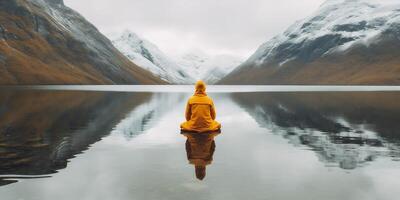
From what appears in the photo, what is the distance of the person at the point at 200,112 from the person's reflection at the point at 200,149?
0.45m

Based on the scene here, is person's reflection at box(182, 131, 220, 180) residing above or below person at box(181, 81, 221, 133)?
below

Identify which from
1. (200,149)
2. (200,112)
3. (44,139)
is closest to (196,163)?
(200,149)

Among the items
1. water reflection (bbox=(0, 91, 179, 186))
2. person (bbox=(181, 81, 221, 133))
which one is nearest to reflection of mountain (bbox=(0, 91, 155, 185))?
water reflection (bbox=(0, 91, 179, 186))

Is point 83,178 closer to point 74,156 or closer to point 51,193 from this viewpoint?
point 51,193

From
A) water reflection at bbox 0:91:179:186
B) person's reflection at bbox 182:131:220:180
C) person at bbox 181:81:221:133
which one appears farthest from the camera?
person at bbox 181:81:221:133

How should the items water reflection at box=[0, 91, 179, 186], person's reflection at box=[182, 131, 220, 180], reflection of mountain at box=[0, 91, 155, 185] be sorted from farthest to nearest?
reflection of mountain at box=[0, 91, 155, 185], person's reflection at box=[182, 131, 220, 180], water reflection at box=[0, 91, 179, 186]

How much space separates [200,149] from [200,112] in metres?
4.45

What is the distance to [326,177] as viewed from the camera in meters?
15.6

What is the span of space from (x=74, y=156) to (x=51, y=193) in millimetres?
6688

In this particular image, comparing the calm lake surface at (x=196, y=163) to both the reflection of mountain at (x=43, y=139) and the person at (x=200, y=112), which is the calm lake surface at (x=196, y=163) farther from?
the person at (x=200, y=112)

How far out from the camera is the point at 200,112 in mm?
25906

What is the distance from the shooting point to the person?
82.8 feet

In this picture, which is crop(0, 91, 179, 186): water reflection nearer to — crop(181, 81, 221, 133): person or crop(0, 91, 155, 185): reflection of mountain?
crop(0, 91, 155, 185): reflection of mountain

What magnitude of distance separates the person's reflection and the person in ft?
1.46
